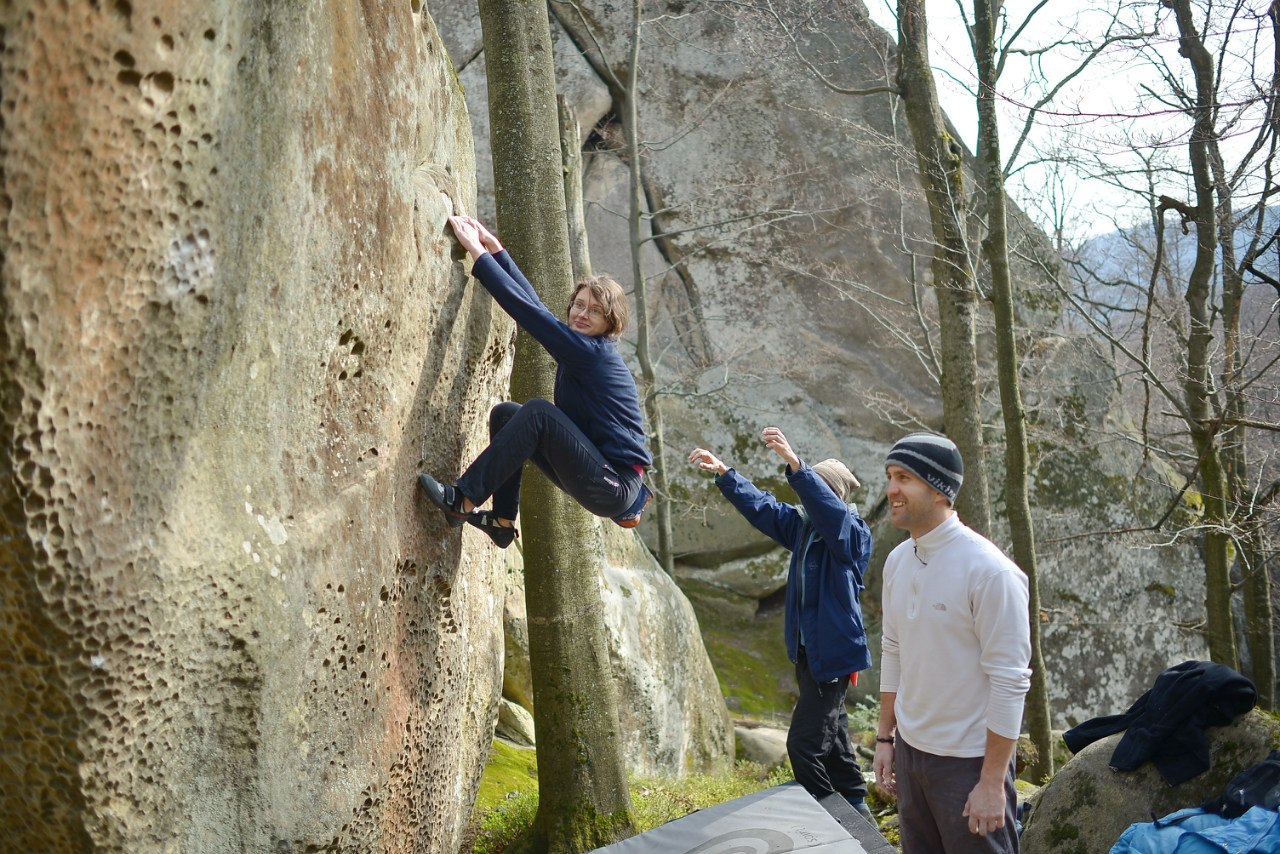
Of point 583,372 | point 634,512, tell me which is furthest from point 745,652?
point 583,372

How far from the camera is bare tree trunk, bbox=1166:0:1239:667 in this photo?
10.4m

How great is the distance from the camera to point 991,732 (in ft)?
11.5

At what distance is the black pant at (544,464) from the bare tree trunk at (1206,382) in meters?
7.98

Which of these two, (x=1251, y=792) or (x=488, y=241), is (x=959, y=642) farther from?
(x=488, y=241)

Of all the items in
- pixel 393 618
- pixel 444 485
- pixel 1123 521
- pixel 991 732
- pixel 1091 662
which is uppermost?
pixel 444 485

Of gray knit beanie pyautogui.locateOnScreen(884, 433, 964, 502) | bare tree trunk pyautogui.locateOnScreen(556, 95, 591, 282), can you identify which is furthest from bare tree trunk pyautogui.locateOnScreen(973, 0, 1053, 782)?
gray knit beanie pyautogui.locateOnScreen(884, 433, 964, 502)

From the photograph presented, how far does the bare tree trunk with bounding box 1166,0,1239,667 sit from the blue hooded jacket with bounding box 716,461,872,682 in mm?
6701

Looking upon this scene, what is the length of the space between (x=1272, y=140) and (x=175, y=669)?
10.1m

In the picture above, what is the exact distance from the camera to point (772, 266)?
1956 cm

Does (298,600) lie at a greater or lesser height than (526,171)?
lesser

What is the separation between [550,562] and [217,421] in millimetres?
2786

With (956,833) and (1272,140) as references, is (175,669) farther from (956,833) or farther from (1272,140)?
(1272,140)

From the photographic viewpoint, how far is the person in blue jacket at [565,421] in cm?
455

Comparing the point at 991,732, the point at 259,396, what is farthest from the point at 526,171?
the point at 991,732
